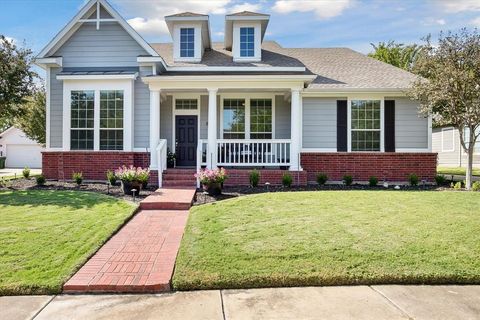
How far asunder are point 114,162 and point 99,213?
572 centimetres

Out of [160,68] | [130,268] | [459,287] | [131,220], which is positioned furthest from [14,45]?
[459,287]

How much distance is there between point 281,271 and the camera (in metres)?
4.41

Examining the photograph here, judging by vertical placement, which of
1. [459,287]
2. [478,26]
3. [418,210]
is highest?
[478,26]

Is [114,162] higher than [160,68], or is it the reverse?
[160,68]

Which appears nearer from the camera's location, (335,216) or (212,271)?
(212,271)

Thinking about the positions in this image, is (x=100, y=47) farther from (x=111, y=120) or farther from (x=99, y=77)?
(x=111, y=120)

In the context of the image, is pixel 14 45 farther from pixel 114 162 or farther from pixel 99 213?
pixel 99 213

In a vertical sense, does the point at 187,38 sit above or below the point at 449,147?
above

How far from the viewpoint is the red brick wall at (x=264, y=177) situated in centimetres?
1185

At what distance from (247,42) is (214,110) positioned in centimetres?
426

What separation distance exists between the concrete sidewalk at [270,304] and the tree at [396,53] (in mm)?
30950

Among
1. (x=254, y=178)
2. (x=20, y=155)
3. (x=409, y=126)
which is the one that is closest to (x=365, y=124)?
(x=409, y=126)

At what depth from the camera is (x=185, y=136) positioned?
1447 centimetres

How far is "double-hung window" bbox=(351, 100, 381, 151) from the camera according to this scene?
13.8m
